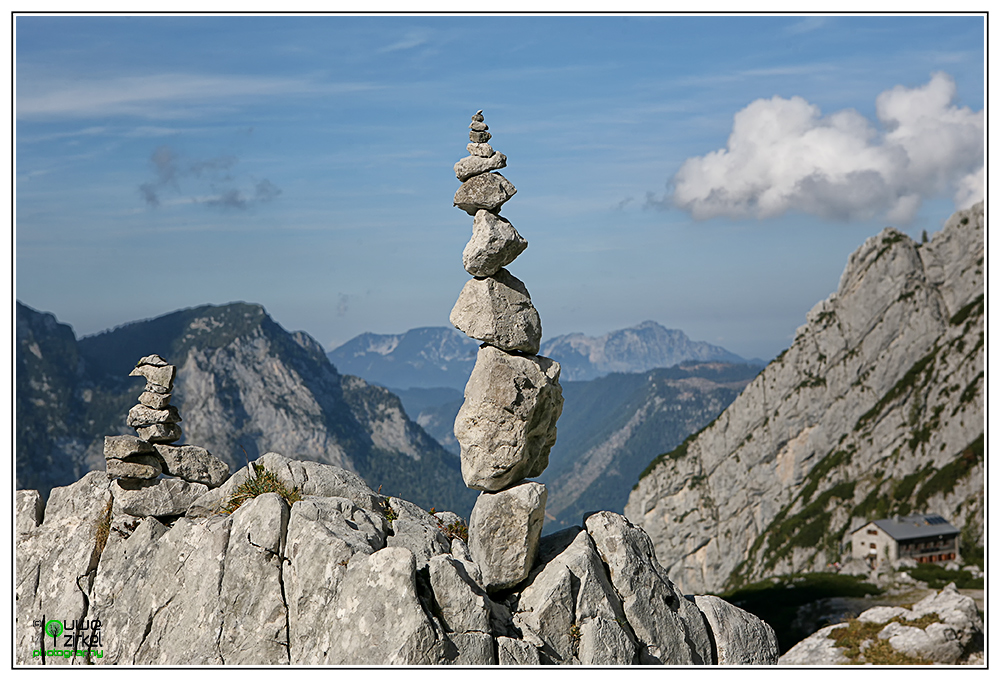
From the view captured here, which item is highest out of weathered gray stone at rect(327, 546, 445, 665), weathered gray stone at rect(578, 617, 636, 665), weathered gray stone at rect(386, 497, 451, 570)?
weathered gray stone at rect(386, 497, 451, 570)

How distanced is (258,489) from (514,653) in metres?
8.90

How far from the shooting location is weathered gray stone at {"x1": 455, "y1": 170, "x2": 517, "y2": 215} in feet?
68.2

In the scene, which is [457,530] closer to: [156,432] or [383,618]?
[383,618]

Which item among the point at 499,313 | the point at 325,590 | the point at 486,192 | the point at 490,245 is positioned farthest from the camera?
the point at 486,192

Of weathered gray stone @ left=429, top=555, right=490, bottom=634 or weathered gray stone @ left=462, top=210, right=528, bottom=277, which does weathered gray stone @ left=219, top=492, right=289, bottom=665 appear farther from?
weathered gray stone @ left=462, top=210, right=528, bottom=277

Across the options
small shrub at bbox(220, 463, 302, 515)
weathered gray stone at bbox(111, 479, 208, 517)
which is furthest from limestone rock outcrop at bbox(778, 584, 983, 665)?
weathered gray stone at bbox(111, 479, 208, 517)

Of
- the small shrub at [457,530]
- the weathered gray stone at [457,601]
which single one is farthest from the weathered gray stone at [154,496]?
the weathered gray stone at [457,601]

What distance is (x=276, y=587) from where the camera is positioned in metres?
18.5

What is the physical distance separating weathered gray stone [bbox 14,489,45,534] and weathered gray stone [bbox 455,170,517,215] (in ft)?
50.3

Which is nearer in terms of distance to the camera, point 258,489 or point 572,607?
point 572,607

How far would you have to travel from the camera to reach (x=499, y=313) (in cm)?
2058

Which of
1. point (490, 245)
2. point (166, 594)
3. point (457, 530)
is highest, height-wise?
point (490, 245)

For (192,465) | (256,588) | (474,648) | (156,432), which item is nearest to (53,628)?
(192,465)

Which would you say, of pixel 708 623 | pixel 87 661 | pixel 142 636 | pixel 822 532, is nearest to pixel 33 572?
pixel 87 661
